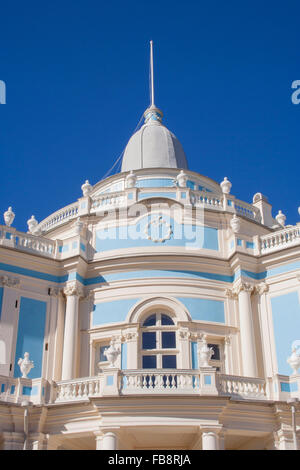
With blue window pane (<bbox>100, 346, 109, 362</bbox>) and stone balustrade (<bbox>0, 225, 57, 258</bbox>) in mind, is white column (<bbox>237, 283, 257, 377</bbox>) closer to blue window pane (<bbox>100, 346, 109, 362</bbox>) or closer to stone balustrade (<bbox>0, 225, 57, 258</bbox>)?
blue window pane (<bbox>100, 346, 109, 362</bbox>)

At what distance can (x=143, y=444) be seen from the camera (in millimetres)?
21672

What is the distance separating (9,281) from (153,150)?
40.9 feet

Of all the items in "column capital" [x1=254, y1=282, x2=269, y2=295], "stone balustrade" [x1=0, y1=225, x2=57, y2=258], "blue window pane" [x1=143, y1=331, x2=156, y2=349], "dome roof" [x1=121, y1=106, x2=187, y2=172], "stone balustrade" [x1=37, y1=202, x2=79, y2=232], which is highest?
"dome roof" [x1=121, y1=106, x2=187, y2=172]

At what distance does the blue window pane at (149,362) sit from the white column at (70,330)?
262 centimetres

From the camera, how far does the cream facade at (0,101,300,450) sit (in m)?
20.0

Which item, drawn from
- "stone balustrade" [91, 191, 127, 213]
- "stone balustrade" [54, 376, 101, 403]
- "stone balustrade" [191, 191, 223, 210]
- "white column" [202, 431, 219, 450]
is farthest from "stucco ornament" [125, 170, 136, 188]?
"white column" [202, 431, 219, 450]

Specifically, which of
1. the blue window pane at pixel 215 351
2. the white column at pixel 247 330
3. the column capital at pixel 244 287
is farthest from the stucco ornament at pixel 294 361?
the column capital at pixel 244 287

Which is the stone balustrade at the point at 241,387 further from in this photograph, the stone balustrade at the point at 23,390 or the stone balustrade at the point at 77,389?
the stone balustrade at the point at 23,390

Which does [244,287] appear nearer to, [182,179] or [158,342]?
[158,342]

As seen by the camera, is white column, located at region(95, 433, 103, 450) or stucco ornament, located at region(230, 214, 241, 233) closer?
white column, located at region(95, 433, 103, 450)

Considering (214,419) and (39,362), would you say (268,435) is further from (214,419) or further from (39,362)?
(39,362)

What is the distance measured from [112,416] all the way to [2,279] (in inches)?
303

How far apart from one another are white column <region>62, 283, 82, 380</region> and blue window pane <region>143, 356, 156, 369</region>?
2618 mm
